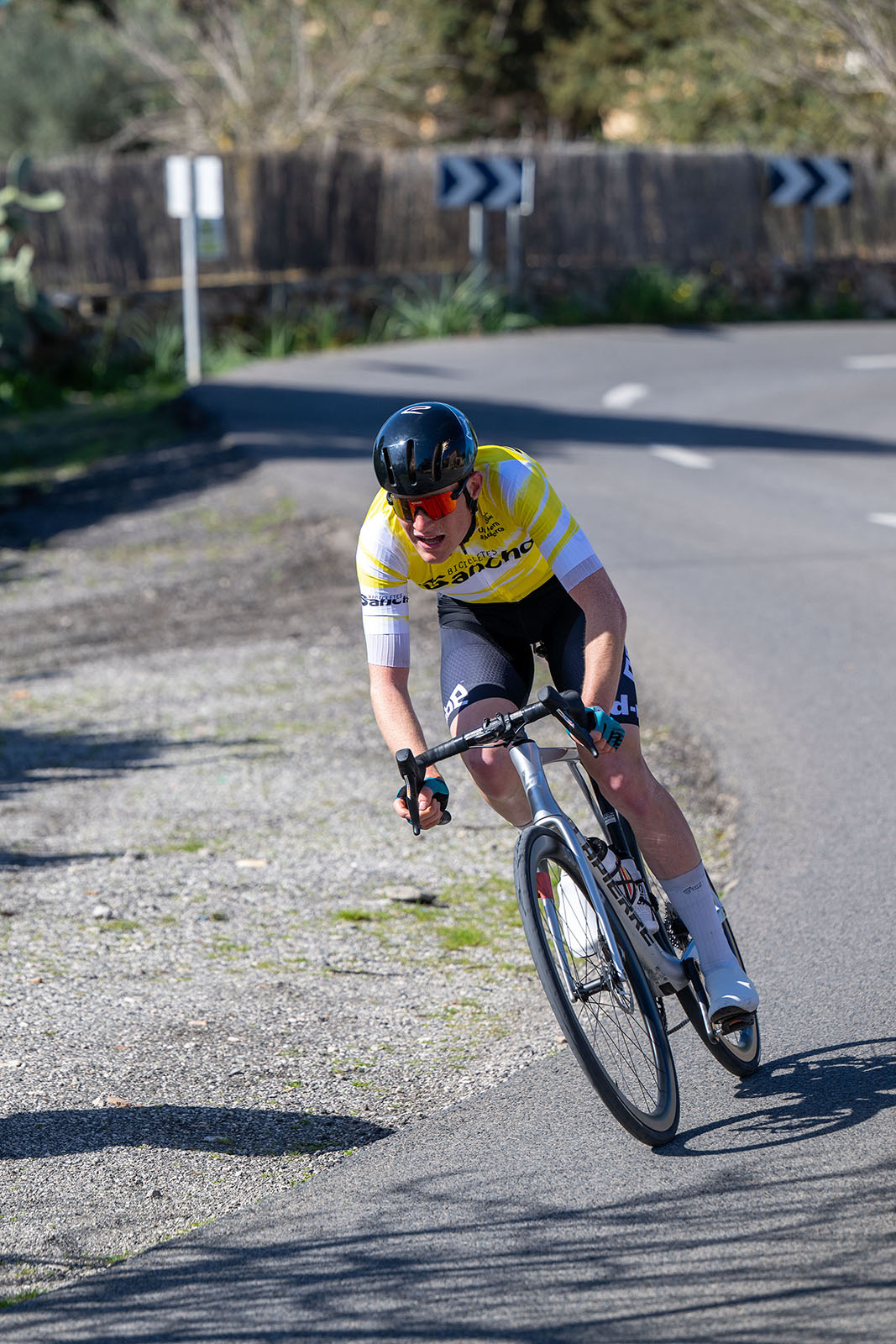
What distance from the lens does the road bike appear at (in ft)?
12.6

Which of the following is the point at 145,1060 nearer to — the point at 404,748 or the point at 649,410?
the point at 404,748

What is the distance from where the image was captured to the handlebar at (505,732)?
3.84 m

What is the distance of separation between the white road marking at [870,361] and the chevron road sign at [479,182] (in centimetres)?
609

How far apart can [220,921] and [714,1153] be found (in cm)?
255

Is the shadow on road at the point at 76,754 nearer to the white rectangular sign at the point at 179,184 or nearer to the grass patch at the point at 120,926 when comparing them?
the grass patch at the point at 120,926

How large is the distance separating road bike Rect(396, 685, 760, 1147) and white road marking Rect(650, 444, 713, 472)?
10.3 meters

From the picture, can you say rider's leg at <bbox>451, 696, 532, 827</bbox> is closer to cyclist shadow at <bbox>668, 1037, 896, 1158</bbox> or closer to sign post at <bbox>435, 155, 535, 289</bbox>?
cyclist shadow at <bbox>668, 1037, 896, 1158</bbox>

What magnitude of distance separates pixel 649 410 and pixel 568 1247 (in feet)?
46.0

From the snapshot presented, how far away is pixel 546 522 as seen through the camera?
14.0 feet

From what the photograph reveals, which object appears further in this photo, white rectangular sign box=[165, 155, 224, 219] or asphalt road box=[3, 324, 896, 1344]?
white rectangular sign box=[165, 155, 224, 219]

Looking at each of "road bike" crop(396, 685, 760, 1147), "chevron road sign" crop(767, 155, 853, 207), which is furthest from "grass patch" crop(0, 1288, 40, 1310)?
"chevron road sign" crop(767, 155, 853, 207)

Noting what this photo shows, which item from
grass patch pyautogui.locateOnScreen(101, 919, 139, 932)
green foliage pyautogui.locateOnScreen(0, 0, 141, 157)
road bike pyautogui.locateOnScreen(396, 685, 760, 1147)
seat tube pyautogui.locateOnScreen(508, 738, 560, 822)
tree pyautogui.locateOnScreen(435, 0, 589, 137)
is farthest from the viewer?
green foliage pyautogui.locateOnScreen(0, 0, 141, 157)

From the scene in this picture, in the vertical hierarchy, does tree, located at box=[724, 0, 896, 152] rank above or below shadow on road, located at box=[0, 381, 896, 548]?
above

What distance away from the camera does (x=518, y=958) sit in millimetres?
5598
